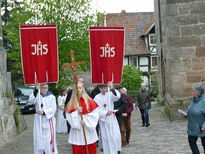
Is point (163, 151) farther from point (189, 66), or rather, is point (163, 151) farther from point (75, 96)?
point (189, 66)

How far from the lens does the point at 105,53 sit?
26.6ft

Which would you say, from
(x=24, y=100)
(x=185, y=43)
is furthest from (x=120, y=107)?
(x=24, y=100)

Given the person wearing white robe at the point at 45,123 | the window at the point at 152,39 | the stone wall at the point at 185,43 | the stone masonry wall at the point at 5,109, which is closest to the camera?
the person wearing white robe at the point at 45,123

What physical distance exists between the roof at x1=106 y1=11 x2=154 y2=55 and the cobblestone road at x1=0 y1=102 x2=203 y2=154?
2913 cm

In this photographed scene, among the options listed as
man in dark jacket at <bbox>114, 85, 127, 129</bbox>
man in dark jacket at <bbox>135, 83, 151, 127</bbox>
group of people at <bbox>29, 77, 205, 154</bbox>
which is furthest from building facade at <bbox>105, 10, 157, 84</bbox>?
man in dark jacket at <bbox>114, 85, 127, 129</bbox>

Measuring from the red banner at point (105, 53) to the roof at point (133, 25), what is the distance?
1391 inches

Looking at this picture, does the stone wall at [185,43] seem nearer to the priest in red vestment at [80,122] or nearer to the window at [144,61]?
the priest in red vestment at [80,122]

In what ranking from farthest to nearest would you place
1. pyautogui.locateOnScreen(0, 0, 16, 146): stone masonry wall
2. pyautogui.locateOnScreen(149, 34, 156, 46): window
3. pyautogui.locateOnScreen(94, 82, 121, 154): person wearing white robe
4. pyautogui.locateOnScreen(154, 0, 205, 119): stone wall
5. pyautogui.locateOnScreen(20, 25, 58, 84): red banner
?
pyautogui.locateOnScreen(149, 34, 156, 46): window, pyautogui.locateOnScreen(154, 0, 205, 119): stone wall, pyautogui.locateOnScreen(0, 0, 16, 146): stone masonry wall, pyautogui.locateOnScreen(94, 82, 121, 154): person wearing white robe, pyautogui.locateOnScreen(20, 25, 58, 84): red banner

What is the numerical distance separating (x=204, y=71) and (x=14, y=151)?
28.8 feet

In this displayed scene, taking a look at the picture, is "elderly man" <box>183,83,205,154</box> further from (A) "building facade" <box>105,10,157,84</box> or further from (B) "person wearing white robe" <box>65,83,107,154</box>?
(A) "building facade" <box>105,10,157,84</box>

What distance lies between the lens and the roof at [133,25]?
43.8 meters

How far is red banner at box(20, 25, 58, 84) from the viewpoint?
26.2 ft

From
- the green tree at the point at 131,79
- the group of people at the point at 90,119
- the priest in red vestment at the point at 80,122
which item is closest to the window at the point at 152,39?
the green tree at the point at 131,79

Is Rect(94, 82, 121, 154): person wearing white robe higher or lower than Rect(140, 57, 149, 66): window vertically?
lower
